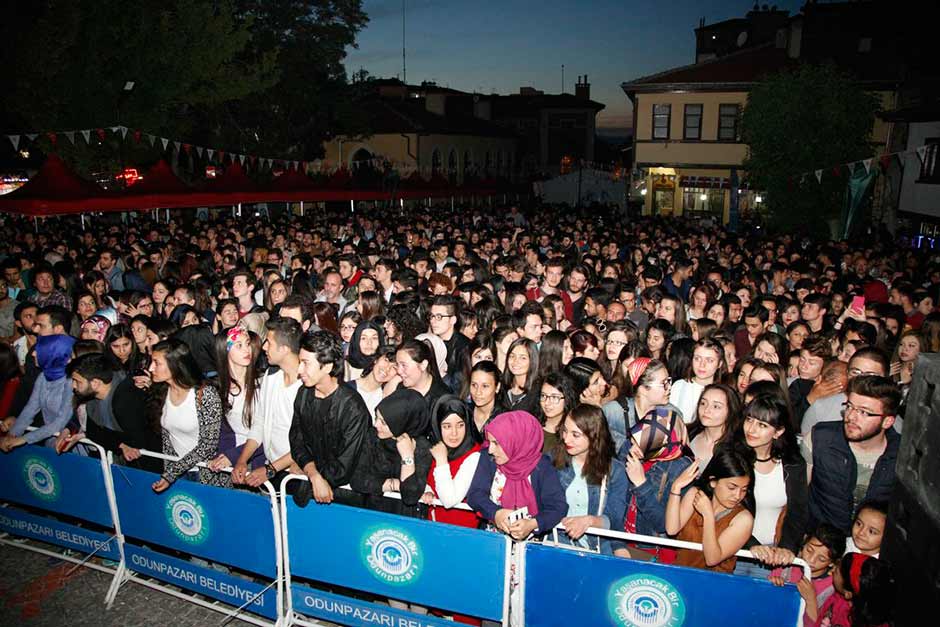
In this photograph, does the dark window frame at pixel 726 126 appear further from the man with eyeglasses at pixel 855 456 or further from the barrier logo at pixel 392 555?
the barrier logo at pixel 392 555

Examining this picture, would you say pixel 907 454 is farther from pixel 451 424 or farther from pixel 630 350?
pixel 630 350

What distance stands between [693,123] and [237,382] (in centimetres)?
3337

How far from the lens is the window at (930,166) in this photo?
705 inches

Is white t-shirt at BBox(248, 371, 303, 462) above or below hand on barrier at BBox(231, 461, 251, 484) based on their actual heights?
above

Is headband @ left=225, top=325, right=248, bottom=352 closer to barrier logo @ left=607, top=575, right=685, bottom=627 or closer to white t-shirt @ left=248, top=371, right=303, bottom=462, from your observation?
white t-shirt @ left=248, top=371, right=303, bottom=462

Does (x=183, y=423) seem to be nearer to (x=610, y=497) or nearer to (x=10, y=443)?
(x=10, y=443)

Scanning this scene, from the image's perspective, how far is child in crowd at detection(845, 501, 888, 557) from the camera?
3385 millimetres

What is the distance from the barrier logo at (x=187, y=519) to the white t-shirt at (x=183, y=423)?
0.36 metres

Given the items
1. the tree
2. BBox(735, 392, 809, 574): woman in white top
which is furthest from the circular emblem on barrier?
the tree

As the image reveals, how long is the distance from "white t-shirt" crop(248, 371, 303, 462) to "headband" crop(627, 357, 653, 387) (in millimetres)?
2724

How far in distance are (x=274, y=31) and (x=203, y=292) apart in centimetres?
2600

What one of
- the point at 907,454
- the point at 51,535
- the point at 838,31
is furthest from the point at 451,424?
the point at 838,31

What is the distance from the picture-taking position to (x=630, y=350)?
18.1 ft

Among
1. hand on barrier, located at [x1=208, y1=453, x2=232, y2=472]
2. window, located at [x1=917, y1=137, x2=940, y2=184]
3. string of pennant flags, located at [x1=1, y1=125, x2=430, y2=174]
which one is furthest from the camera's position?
window, located at [x1=917, y1=137, x2=940, y2=184]
